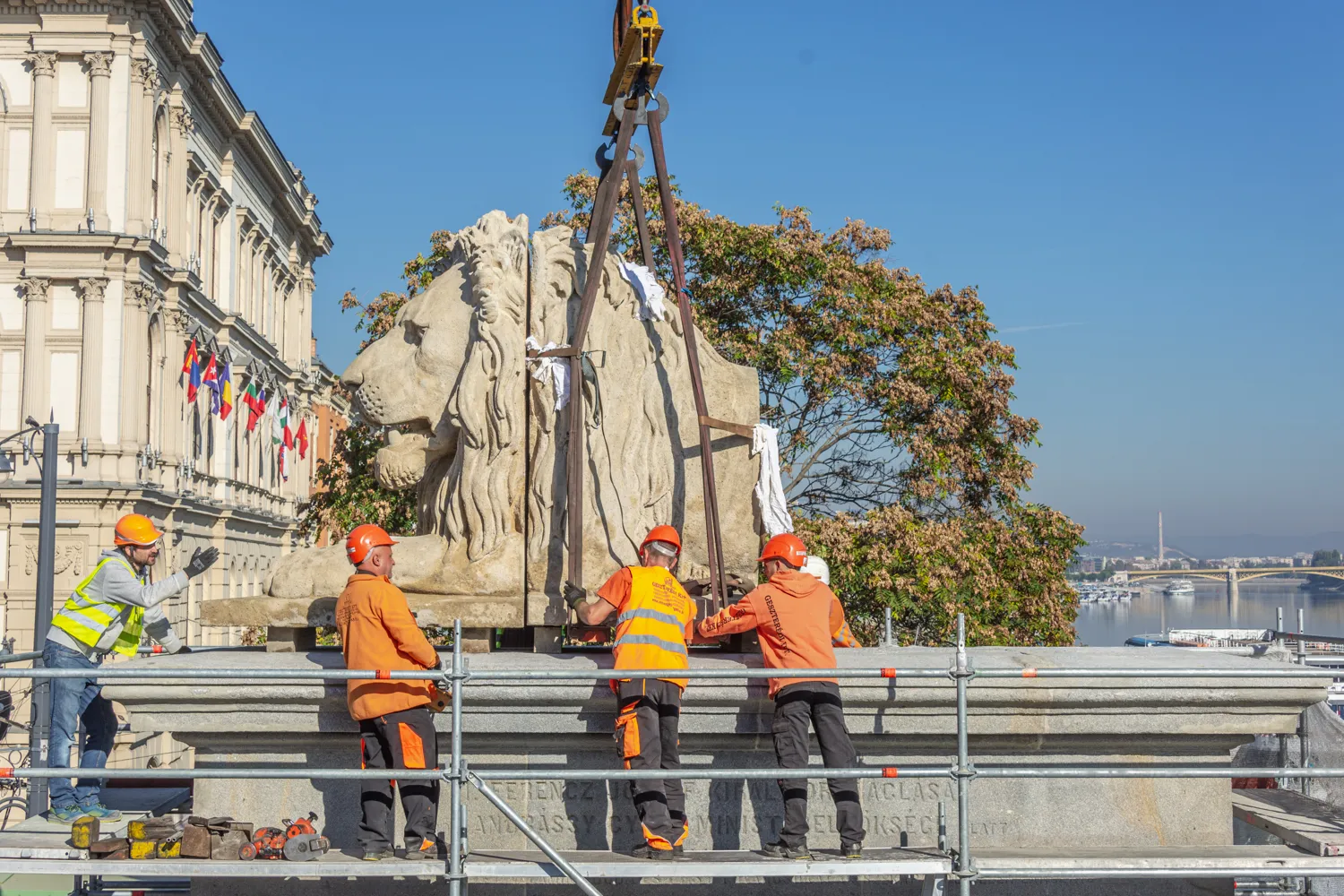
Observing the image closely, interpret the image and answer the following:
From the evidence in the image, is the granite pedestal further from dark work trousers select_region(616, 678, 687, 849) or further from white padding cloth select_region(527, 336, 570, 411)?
white padding cloth select_region(527, 336, 570, 411)

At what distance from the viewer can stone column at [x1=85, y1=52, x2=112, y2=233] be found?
32312 mm

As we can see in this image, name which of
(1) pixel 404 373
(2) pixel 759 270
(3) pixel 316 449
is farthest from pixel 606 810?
(3) pixel 316 449

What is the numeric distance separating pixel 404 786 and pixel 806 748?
174 cm

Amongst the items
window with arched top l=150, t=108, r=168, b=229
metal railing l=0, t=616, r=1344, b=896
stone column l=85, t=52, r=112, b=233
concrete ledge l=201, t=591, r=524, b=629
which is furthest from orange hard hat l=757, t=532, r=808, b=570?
window with arched top l=150, t=108, r=168, b=229

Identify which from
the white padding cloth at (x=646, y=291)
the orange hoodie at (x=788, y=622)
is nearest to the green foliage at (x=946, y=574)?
the white padding cloth at (x=646, y=291)

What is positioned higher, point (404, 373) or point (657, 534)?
point (404, 373)

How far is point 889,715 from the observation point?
238 inches

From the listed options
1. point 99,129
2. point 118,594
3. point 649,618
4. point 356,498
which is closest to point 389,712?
point 649,618

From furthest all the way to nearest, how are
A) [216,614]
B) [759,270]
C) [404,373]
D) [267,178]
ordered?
1. [267,178]
2. [759,270]
3. [404,373]
4. [216,614]

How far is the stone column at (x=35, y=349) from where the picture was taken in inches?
1257

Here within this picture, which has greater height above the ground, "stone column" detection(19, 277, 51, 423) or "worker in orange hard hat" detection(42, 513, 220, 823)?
"stone column" detection(19, 277, 51, 423)

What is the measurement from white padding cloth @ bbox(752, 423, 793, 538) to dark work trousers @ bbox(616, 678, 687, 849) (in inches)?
72.2

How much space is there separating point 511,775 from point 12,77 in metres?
33.3

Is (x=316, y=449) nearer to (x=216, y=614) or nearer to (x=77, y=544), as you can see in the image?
(x=77, y=544)
